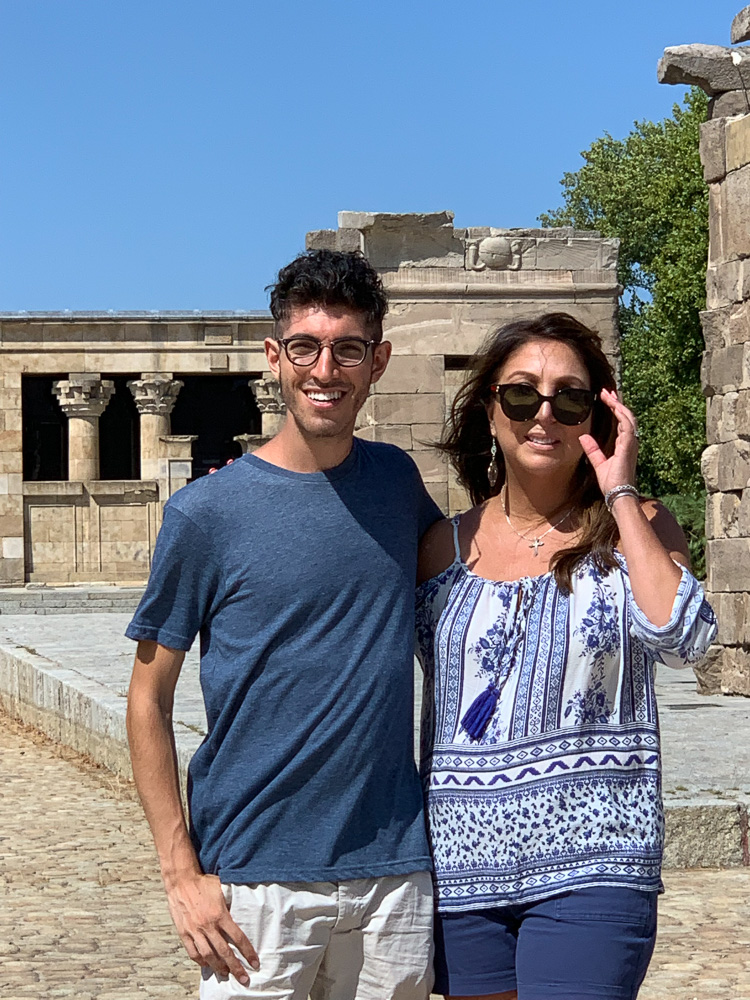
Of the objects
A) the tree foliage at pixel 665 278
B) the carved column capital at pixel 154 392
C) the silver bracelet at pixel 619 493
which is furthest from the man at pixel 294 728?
the carved column capital at pixel 154 392

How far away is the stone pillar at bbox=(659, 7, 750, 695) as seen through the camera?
11.8 m

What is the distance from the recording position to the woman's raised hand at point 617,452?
9.69ft

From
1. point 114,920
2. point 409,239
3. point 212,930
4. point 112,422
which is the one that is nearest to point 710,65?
point 409,239

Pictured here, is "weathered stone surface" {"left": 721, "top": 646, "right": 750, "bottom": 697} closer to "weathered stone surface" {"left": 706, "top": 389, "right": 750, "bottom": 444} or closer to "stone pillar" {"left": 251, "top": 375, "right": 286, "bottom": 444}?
"weathered stone surface" {"left": 706, "top": 389, "right": 750, "bottom": 444}

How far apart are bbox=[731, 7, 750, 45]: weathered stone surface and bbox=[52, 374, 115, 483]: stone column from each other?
81.6ft

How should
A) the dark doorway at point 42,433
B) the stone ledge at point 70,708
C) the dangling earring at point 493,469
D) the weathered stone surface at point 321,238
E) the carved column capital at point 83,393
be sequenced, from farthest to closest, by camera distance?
the dark doorway at point 42,433 → the carved column capital at point 83,393 → the weathered stone surface at point 321,238 → the stone ledge at point 70,708 → the dangling earring at point 493,469

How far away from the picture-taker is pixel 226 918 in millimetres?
2744

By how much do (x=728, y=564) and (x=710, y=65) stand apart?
155 inches

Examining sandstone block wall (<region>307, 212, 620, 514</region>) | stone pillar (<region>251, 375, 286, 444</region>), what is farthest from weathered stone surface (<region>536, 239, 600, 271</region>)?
stone pillar (<region>251, 375, 286, 444</region>)

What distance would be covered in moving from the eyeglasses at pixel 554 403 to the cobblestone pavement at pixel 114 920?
257cm

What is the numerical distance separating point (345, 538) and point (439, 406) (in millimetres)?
13962

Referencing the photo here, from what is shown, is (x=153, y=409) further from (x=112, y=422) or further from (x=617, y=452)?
(x=617, y=452)

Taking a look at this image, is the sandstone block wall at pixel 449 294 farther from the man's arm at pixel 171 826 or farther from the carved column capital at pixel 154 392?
the carved column capital at pixel 154 392

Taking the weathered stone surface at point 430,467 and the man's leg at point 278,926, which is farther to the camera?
the weathered stone surface at point 430,467
